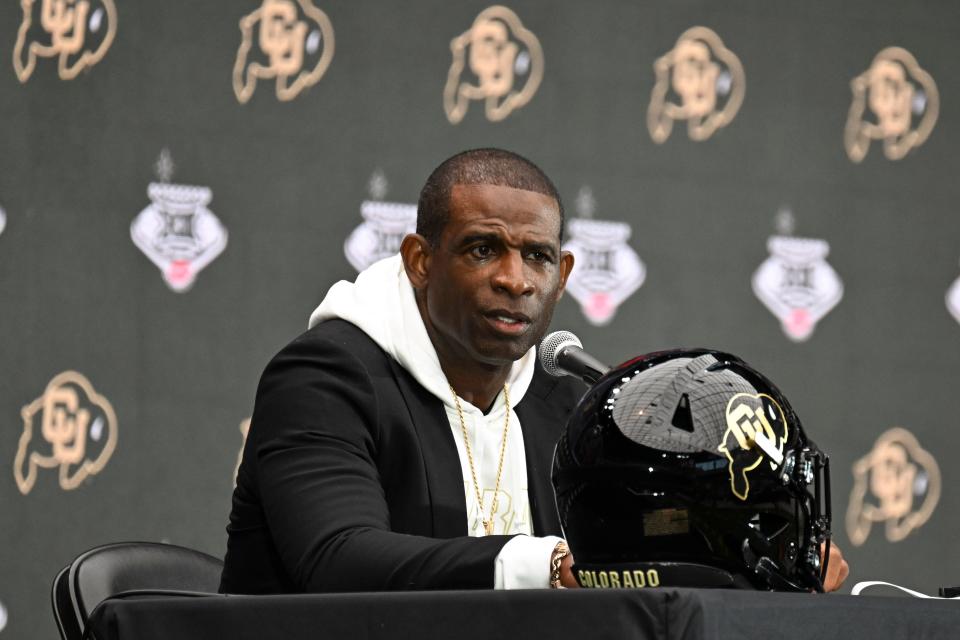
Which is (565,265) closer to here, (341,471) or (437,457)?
(437,457)

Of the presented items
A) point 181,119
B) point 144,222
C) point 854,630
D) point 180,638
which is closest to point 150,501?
point 144,222

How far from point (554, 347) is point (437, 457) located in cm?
27

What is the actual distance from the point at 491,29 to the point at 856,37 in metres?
1.04

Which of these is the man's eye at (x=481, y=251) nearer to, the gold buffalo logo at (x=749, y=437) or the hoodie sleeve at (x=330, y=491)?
the hoodie sleeve at (x=330, y=491)

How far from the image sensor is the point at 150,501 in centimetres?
324

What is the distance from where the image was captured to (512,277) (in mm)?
1887

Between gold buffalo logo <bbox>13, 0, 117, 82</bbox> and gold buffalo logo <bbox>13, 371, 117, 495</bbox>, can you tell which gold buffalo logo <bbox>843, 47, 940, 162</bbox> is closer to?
gold buffalo logo <bbox>13, 0, 117, 82</bbox>

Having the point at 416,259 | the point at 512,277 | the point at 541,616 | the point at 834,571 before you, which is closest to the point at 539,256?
the point at 512,277

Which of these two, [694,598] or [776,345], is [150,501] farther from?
[694,598]

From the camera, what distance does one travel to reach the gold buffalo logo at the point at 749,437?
124cm

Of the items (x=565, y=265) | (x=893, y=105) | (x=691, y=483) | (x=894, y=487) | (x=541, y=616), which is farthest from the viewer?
(x=893, y=105)

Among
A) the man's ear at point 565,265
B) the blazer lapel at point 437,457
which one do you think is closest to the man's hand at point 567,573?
the blazer lapel at point 437,457

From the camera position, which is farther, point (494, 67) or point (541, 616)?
point (494, 67)

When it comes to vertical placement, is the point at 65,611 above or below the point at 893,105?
below
